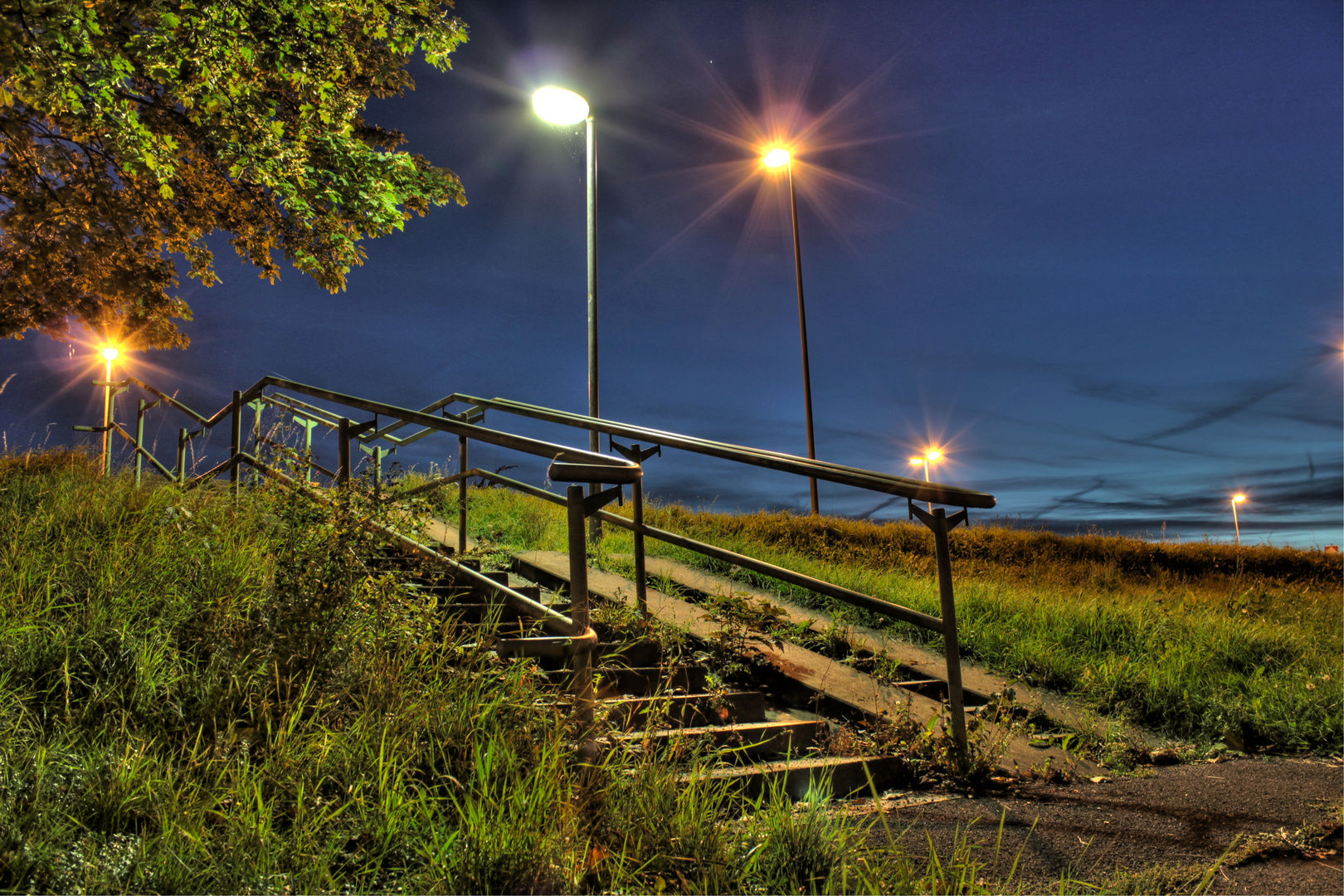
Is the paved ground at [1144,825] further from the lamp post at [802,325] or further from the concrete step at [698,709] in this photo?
the lamp post at [802,325]

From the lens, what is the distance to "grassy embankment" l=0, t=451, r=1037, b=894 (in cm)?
165

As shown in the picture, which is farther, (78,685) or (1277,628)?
(1277,628)

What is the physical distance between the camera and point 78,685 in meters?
2.37

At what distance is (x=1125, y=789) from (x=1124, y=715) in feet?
4.89

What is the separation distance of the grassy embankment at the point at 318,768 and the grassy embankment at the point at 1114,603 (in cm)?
232

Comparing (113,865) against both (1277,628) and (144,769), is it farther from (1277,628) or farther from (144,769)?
(1277,628)

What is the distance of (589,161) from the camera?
8820mm

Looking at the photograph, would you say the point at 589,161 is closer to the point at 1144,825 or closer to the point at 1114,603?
the point at 1114,603

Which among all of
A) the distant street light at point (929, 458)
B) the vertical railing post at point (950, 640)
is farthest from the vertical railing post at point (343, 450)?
the distant street light at point (929, 458)

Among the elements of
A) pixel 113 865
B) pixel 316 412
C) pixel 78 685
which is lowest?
A: pixel 113 865

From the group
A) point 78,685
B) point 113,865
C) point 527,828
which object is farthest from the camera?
point 78,685

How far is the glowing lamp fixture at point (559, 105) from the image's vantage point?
798cm

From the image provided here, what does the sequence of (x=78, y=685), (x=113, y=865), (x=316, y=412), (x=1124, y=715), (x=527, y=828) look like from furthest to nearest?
1. (x=316, y=412)
2. (x=1124, y=715)
3. (x=78, y=685)
4. (x=527, y=828)
5. (x=113, y=865)

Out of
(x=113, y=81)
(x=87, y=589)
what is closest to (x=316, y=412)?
(x=113, y=81)
